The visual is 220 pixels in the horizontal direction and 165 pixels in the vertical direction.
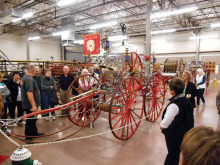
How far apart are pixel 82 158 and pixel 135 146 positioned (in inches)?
44.2

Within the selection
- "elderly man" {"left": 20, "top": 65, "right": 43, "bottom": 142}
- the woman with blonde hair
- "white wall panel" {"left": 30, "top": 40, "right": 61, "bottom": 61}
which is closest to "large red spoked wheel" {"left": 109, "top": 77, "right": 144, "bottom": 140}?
"elderly man" {"left": 20, "top": 65, "right": 43, "bottom": 142}

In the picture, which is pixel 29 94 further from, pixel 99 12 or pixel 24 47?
pixel 24 47

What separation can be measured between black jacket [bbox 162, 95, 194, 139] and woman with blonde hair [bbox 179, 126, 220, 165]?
1.46m

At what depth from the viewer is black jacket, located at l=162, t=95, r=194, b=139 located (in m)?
2.01

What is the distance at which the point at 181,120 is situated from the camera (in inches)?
80.3

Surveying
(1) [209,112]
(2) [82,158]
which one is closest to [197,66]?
(1) [209,112]

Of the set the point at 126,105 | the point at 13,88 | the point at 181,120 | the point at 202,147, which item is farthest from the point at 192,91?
the point at 13,88

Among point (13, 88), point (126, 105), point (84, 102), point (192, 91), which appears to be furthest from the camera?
point (13, 88)

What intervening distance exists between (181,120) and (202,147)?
1594 mm

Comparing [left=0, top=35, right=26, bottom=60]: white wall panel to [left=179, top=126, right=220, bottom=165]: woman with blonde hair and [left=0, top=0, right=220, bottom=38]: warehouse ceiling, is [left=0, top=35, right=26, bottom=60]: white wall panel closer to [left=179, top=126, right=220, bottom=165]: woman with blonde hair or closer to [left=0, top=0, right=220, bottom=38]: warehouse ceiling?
[left=0, top=0, right=220, bottom=38]: warehouse ceiling

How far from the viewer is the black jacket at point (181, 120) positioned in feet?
6.60

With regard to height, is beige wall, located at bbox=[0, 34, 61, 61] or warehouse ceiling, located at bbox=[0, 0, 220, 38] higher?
warehouse ceiling, located at bbox=[0, 0, 220, 38]

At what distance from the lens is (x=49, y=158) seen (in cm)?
286

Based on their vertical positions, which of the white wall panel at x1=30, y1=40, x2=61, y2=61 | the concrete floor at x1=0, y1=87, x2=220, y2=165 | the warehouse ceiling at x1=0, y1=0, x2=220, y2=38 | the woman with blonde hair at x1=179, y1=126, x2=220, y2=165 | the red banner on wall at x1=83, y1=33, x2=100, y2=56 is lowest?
the concrete floor at x1=0, y1=87, x2=220, y2=165
